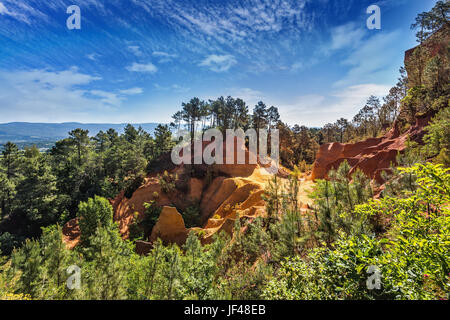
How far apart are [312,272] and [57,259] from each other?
51.1ft

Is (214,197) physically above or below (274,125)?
below

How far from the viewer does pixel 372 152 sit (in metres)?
25.3

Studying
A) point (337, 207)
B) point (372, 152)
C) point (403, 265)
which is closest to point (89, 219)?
point (337, 207)

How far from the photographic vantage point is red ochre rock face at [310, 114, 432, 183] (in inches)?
794

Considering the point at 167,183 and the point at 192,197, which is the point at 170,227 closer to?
the point at 192,197

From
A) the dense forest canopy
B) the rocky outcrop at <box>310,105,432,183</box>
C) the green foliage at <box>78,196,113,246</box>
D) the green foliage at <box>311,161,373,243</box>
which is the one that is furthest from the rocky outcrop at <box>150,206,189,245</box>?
the rocky outcrop at <box>310,105,432,183</box>

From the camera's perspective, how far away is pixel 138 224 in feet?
87.1

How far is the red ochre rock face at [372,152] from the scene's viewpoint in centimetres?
2016

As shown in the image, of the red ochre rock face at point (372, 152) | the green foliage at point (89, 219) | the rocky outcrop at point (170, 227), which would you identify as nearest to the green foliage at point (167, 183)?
the rocky outcrop at point (170, 227)

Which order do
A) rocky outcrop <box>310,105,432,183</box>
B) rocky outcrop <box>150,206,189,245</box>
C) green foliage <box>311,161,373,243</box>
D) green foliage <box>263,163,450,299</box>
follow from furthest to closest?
rocky outcrop <box>150,206,189,245</box> < rocky outcrop <box>310,105,432,183</box> < green foliage <box>311,161,373,243</box> < green foliage <box>263,163,450,299</box>

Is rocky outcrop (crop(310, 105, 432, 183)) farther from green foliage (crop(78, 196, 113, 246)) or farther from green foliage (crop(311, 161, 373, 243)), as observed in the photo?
green foliage (crop(78, 196, 113, 246))

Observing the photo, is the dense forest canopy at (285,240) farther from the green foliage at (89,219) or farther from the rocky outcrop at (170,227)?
the rocky outcrop at (170,227)
